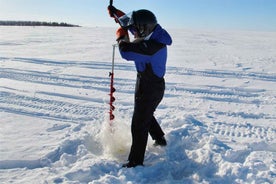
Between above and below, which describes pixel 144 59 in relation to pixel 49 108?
above

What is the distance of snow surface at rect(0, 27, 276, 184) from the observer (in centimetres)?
352

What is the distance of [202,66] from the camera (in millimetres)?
12367

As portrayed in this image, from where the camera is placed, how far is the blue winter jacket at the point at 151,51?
333 cm

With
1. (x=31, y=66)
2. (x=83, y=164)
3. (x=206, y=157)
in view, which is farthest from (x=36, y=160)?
(x=31, y=66)

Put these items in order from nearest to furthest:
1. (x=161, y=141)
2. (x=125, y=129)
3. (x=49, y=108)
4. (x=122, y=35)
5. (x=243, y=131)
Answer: (x=122, y=35), (x=161, y=141), (x=125, y=129), (x=243, y=131), (x=49, y=108)

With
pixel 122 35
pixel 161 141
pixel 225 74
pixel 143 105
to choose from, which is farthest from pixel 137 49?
pixel 225 74

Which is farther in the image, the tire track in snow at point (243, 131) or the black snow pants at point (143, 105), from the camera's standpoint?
the tire track in snow at point (243, 131)

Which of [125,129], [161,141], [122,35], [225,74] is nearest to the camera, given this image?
[122,35]

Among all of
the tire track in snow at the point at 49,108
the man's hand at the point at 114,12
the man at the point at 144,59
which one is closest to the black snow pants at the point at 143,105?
the man at the point at 144,59

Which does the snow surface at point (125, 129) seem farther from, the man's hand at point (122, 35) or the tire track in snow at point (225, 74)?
the man's hand at point (122, 35)

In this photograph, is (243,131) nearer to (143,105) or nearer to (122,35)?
(143,105)

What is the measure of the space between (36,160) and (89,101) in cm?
329

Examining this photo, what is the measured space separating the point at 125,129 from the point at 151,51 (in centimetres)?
155

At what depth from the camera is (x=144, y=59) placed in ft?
11.2
